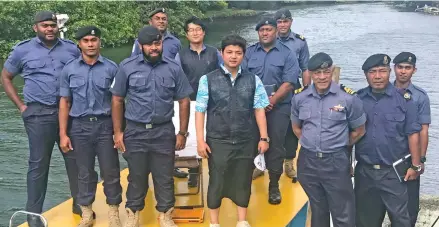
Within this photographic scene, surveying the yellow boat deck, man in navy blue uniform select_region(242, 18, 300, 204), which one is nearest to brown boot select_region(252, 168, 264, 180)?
the yellow boat deck

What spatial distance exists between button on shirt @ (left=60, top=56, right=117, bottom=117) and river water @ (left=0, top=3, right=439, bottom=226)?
582 cm

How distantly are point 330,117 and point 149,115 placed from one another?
1.38 meters

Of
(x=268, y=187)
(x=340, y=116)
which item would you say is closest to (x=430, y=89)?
(x=268, y=187)

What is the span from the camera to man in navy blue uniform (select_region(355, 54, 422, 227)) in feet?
13.3

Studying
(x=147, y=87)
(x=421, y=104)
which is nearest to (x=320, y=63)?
(x=421, y=104)

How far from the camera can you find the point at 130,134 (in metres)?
4.04

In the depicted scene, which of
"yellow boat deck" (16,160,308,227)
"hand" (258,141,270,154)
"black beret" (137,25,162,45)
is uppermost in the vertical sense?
"black beret" (137,25,162,45)

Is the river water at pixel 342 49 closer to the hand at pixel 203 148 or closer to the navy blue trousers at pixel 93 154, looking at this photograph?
the navy blue trousers at pixel 93 154

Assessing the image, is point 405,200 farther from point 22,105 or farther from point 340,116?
point 22,105

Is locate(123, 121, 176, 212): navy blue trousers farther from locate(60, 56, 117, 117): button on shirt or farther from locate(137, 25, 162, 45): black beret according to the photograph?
locate(137, 25, 162, 45): black beret

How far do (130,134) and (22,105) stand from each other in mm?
1092

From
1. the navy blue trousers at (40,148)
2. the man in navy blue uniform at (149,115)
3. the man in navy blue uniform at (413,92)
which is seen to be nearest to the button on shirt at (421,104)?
the man in navy blue uniform at (413,92)

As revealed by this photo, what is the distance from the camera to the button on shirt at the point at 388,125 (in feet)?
13.3

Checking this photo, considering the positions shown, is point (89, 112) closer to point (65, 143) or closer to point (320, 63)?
point (65, 143)
